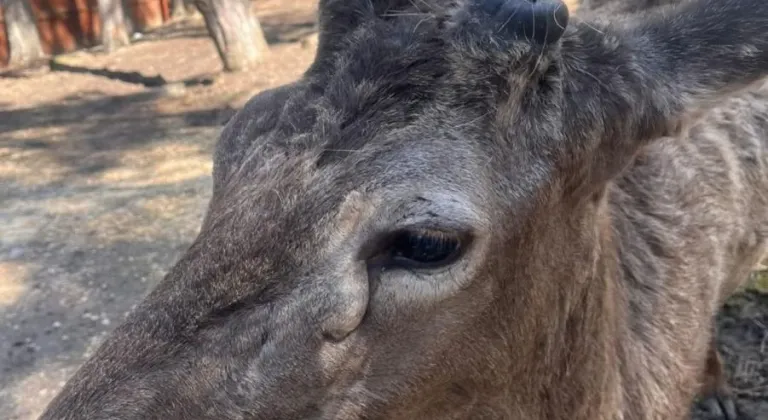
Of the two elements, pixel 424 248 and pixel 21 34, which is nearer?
pixel 424 248

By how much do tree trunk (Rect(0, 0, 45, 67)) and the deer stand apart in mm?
18413

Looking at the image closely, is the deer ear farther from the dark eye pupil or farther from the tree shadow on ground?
the tree shadow on ground

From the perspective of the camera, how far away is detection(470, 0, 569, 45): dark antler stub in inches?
98.0

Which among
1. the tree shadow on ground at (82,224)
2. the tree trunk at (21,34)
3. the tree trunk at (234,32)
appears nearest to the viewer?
the tree shadow on ground at (82,224)

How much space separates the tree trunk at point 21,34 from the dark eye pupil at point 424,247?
19.1 metres

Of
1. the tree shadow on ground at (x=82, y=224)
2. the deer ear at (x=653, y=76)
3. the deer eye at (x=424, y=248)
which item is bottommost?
the tree shadow on ground at (x=82, y=224)

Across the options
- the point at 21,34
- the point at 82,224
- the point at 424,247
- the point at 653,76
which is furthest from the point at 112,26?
the point at 424,247

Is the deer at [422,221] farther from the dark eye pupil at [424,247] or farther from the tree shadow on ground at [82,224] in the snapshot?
the tree shadow on ground at [82,224]

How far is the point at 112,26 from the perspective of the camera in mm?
19891

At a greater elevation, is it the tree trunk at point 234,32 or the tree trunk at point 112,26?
the tree trunk at point 234,32

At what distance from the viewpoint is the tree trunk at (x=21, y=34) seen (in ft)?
62.4

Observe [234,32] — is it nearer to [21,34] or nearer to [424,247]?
[21,34]

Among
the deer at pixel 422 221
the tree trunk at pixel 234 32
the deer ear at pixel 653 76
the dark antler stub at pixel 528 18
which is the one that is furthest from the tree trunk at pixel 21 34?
the deer ear at pixel 653 76

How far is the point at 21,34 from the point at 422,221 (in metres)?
19.6
